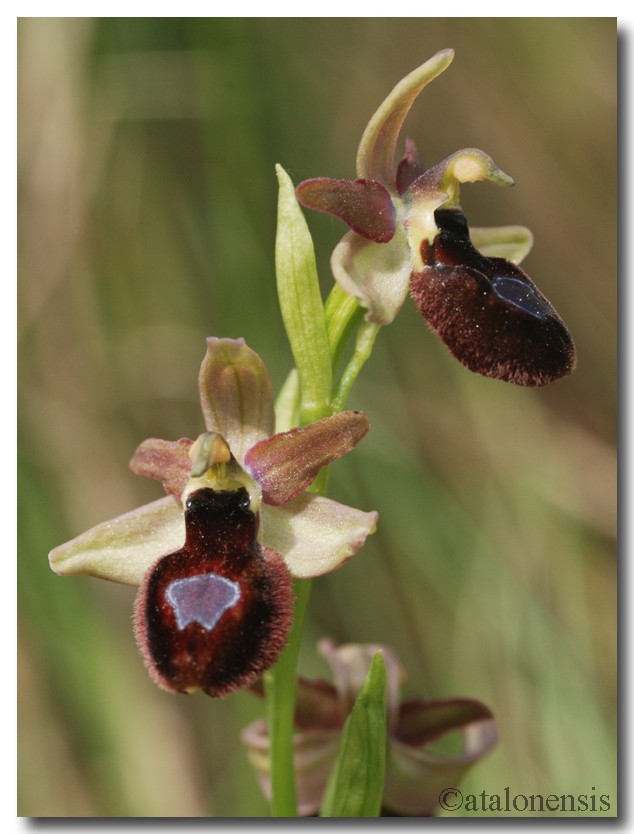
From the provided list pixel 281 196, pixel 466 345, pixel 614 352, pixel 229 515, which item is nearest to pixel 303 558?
pixel 229 515

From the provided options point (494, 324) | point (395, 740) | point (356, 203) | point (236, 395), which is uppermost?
point (356, 203)

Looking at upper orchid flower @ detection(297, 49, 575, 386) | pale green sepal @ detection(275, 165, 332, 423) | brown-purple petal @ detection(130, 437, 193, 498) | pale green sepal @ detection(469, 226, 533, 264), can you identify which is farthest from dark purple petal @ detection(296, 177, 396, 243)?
brown-purple petal @ detection(130, 437, 193, 498)

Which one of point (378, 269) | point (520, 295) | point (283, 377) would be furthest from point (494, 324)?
point (283, 377)

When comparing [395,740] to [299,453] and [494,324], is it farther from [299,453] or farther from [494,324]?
[494,324]

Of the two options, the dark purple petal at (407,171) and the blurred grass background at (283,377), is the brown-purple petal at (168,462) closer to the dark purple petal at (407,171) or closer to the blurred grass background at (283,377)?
the dark purple petal at (407,171)

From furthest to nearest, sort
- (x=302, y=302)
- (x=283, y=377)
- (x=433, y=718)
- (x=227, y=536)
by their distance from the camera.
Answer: (x=283, y=377) → (x=433, y=718) → (x=302, y=302) → (x=227, y=536)

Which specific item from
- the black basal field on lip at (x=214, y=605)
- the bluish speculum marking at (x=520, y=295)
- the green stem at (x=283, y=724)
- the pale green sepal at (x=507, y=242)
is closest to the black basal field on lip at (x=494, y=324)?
the bluish speculum marking at (x=520, y=295)

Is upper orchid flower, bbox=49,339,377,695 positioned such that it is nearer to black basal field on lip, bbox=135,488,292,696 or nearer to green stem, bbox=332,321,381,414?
black basal field on lip, bbox=135,488,292,696
